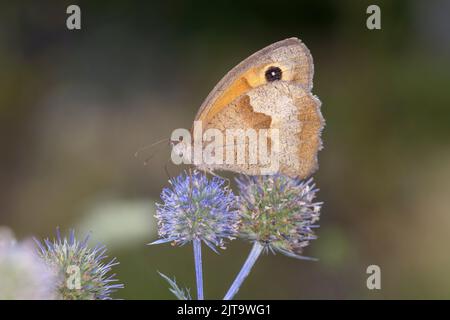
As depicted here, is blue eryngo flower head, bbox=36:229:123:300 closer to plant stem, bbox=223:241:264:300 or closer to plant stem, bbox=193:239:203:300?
plant stem, bbox=193:239:203:300

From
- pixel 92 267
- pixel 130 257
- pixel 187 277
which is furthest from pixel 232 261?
pixel 92 267

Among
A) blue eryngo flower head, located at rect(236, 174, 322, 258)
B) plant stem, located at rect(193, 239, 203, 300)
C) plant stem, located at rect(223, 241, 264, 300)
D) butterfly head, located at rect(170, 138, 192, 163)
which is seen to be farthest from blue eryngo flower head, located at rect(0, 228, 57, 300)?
butterfly head, located at rect(170, 138, 192, 163)

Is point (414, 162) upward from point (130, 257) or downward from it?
upward

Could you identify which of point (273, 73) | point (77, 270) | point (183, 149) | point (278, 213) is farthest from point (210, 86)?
point (77, 270)

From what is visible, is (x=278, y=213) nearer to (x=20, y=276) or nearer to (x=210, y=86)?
(x=20, y=276)

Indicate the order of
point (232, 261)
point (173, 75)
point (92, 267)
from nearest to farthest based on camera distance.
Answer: point (92, 267)
point (232, 261)
point (173, 75)

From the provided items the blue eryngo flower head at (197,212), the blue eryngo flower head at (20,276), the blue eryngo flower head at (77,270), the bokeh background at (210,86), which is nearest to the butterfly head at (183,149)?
the blue eryngo flower head at (197,212)

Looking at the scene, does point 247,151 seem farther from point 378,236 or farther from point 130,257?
point 378,236
